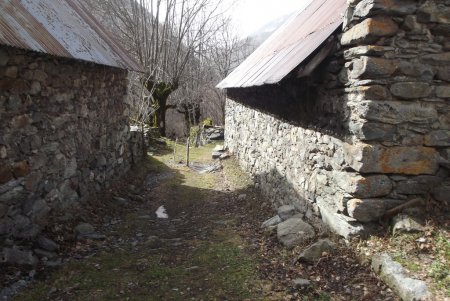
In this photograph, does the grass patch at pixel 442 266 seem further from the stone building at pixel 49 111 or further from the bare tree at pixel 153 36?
the bare tree at pixel 153 36

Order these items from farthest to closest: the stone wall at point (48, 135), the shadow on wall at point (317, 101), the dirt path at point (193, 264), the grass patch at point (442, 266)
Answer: the shadow on wall at point (317, 101), the stone wall at point (48, 135), the dirt path at point (193, 264), the grass patch at point (442, 266)

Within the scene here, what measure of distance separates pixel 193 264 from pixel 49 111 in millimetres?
2842

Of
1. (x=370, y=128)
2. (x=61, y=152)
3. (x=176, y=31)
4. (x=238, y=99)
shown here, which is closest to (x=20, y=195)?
(x=61, y=152)

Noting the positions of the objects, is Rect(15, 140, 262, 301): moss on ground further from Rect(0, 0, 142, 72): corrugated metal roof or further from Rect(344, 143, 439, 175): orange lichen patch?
Rect(0, 0, 142, 72): corrugated metal roof

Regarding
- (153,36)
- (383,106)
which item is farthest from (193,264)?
(153,36)

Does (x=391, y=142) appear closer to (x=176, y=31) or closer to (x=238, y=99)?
(x=238, y=99)

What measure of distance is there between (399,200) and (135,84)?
16105mm

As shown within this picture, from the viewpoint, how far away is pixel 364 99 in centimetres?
410

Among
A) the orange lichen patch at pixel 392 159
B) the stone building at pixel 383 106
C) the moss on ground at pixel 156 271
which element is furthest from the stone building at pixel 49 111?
the orange lichen patch at pixel 392 159

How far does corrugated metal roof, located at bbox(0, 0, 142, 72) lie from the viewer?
170 inches

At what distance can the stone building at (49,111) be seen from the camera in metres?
4.41

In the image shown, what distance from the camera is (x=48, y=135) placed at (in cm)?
529

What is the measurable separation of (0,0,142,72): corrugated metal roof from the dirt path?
2.53 m

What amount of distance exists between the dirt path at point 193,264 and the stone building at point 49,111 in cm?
76
